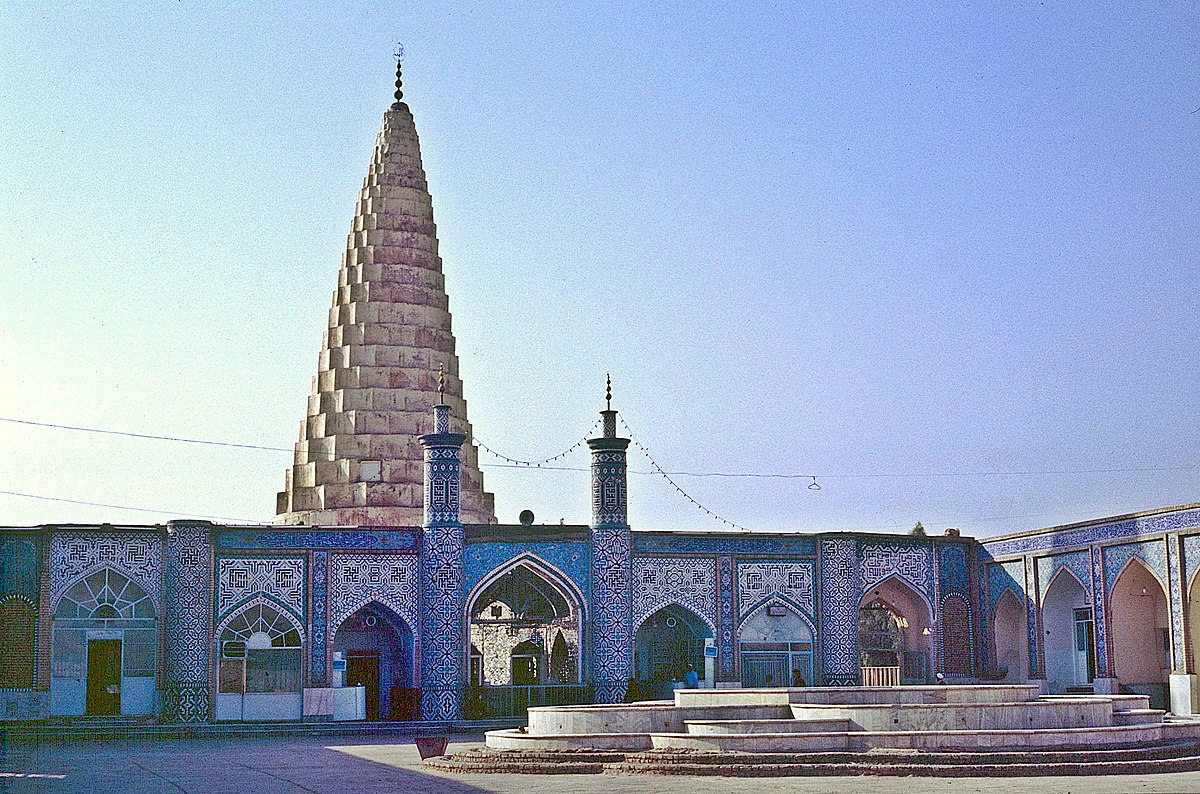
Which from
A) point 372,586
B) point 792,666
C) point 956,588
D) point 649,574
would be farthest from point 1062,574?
point 372,586

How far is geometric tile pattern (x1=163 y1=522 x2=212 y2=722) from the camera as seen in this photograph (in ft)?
107

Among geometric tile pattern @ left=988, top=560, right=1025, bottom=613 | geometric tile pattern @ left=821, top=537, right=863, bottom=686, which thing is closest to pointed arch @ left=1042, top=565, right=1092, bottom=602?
geometric tile pattern @ left=988, top=560, right=1025, bottom=613

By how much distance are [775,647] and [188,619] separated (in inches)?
494

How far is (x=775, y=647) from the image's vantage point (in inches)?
1415

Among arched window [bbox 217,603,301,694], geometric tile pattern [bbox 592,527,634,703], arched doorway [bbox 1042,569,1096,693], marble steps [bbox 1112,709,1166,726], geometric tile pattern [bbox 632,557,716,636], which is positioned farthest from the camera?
geometric tile pattern [bbox 632,557,716,636]

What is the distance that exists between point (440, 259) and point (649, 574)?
14.7 metres

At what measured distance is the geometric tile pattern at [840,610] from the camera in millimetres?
35781

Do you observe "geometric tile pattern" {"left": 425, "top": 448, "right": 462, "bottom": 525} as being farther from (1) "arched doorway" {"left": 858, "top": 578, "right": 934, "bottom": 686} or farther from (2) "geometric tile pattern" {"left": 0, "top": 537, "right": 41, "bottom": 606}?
(1) "arched doorway" {"left": 858, "top": 578, "right": 934, "bottom": 686}

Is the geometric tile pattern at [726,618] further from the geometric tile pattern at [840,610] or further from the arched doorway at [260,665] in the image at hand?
the arched doorway at [260,665]

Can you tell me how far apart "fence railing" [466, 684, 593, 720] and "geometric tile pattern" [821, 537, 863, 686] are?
18.1ft

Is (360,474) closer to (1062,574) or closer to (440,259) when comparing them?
(440,259)

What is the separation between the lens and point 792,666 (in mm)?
35844

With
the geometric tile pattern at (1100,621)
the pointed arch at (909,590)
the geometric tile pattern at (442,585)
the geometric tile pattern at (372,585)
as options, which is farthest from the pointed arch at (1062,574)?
the geometric tile pattern at (372,585)

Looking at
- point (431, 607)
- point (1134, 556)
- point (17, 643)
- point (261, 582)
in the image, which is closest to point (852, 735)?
point (1134, 556)
